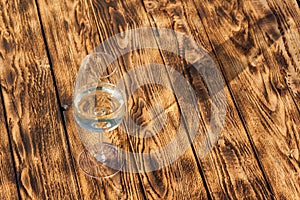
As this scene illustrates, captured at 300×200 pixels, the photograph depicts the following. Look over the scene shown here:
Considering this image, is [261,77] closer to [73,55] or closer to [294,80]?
[294,80]

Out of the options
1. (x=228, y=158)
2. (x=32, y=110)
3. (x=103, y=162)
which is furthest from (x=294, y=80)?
(x=32, y=110)

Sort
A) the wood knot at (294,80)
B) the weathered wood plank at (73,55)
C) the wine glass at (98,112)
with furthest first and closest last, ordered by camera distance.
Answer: the wood knot at (294,80) → the weathered wood plank at (73,55) → the wine glass at (98,112)

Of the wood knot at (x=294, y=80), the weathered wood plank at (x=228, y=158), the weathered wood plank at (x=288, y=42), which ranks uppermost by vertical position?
the weathered wood plank at (x=288, y=42)

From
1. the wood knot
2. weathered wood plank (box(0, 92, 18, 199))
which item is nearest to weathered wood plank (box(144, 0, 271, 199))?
the wood knot

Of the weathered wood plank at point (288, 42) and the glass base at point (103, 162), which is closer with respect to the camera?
the glass base at point (103, 162)

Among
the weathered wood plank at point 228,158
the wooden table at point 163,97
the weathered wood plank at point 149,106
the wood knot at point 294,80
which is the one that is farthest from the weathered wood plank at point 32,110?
the wood knot at point 294,80

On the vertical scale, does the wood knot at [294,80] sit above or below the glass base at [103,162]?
above

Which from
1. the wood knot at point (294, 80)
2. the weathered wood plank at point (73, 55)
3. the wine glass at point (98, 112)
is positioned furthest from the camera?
the wood knot at point (294, 80)

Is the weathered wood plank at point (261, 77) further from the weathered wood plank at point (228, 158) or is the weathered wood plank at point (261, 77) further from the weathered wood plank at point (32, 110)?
the weathered wood plank at point (32, 110)
